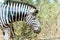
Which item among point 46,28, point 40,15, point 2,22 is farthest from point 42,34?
point 2,22

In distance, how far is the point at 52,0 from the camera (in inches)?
205

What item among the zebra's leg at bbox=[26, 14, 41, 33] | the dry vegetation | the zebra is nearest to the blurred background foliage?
the dry vegetation

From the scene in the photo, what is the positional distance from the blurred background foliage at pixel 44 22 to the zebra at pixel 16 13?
942 mm

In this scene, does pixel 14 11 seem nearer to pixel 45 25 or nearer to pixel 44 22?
pixel 44 22

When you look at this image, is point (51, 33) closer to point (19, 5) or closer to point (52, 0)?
point (52, 0)

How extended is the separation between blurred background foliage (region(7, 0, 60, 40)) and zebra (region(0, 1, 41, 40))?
3.09 ft

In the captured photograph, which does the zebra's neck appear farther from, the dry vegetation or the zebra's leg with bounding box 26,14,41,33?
the dry vegetation

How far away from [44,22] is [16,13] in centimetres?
168

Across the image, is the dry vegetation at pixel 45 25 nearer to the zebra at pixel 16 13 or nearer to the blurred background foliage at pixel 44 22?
the blurred background foliage at pixel 44 22

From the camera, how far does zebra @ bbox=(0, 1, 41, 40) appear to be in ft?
11.7

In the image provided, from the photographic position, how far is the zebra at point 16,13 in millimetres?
3575

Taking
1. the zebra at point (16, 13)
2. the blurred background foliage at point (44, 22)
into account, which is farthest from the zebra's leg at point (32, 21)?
the blurred background foliage at point (44, 22)

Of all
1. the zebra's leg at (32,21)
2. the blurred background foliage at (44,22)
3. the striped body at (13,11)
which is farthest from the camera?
the blurred background foliage at (44,22)

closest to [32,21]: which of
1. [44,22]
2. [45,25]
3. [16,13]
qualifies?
[16,13]
